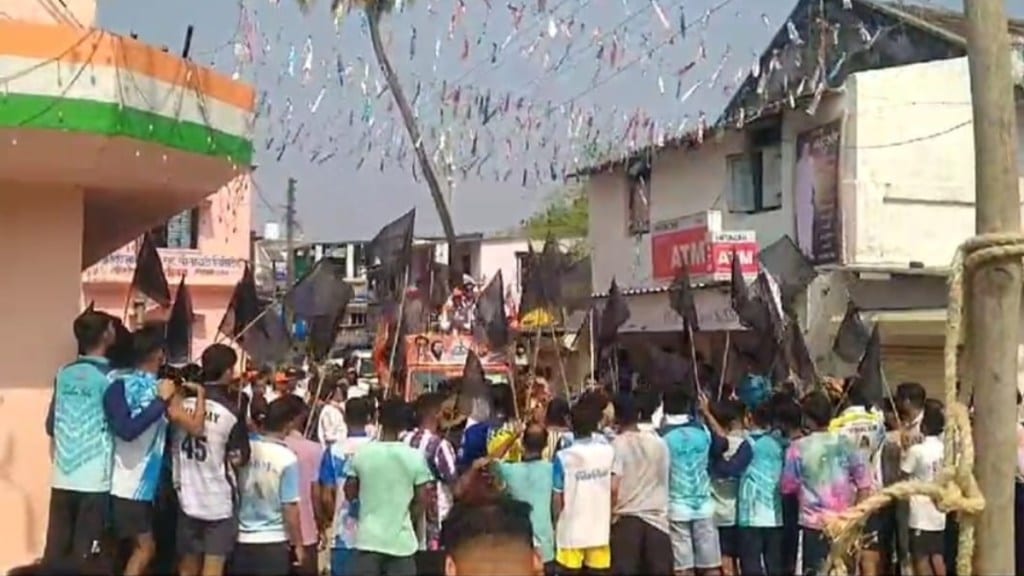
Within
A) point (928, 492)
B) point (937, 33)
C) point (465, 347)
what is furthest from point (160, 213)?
point (937, 33)

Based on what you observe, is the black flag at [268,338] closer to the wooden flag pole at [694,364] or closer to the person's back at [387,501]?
the wooden flag pole at [694,364]

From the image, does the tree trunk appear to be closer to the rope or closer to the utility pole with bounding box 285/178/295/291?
the rope

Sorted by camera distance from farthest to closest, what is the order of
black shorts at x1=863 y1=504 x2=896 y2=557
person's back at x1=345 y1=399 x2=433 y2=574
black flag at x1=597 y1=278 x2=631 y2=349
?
black flag at x1=597 y1=278 x2=631 y2=349 → black shorts at x1=863 y1=504 x2=896 y2=557 → person's back at x1=345 y1=399 x2=433 y2=574

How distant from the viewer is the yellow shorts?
7520 mm

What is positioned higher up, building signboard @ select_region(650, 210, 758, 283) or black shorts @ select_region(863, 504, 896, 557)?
building signboard @ select_region(650, 210, 758, 283)

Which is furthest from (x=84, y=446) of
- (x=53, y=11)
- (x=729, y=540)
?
(x=729, y=540)

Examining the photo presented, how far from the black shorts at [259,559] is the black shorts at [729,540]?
2.88 metres

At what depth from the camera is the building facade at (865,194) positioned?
679 inches

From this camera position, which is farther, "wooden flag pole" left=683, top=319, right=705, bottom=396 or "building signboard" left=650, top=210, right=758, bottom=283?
"building signboard" left=650, top=210, right=758, bottom=283

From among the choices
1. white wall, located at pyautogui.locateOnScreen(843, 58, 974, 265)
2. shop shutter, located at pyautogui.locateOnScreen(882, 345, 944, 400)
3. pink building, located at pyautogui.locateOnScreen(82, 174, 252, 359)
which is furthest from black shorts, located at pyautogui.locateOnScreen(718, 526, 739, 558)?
pink building, located at pyautogui.locateOnScreen(82, 174, 252, 359)

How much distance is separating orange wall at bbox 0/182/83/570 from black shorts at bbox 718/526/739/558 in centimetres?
421

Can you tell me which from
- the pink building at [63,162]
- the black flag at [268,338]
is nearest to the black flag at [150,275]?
the black flag at [268,338]

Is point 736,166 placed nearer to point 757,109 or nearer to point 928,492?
point 757,109

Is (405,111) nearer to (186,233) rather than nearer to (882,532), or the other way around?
(882,532)
